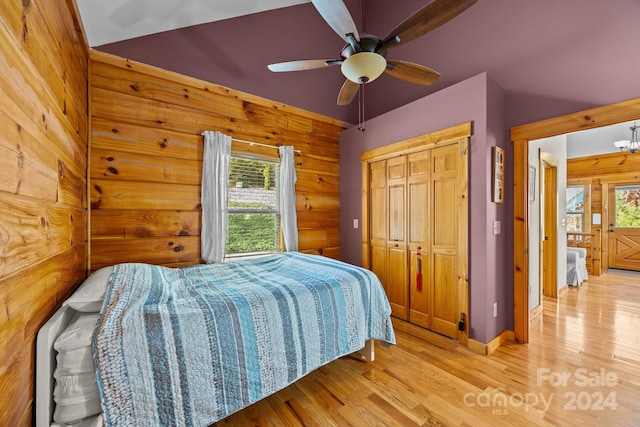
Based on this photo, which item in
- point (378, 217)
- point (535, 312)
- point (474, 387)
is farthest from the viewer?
point (378, 217)

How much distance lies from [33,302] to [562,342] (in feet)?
12.8

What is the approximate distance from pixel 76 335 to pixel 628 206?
369 inches

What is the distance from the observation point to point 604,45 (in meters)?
2.05

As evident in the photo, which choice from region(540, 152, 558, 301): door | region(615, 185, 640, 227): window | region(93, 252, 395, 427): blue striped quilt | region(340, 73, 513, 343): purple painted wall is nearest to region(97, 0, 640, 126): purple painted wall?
region(340, 73, 513, 343): purple painted wall

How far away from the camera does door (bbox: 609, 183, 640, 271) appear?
5.66 meters

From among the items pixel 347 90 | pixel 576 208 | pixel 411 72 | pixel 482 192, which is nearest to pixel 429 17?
pixel 411 72

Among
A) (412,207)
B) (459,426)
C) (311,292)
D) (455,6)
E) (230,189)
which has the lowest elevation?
(459,426)

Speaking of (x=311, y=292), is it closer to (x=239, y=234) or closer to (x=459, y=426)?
(x=459, y=426)

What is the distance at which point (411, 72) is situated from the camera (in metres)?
2.01

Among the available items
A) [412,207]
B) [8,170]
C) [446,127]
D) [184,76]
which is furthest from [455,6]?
[184,76]

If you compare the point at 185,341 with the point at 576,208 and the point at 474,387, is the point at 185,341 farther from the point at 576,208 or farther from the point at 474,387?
the point at 576,208

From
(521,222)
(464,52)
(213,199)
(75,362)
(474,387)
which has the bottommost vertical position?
(474,387)

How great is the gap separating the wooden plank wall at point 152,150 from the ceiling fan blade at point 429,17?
189 centimetres

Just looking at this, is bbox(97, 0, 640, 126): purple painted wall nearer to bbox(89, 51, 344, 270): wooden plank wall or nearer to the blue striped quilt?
bbox(89, 51, 344, 270): wooden plank wall
